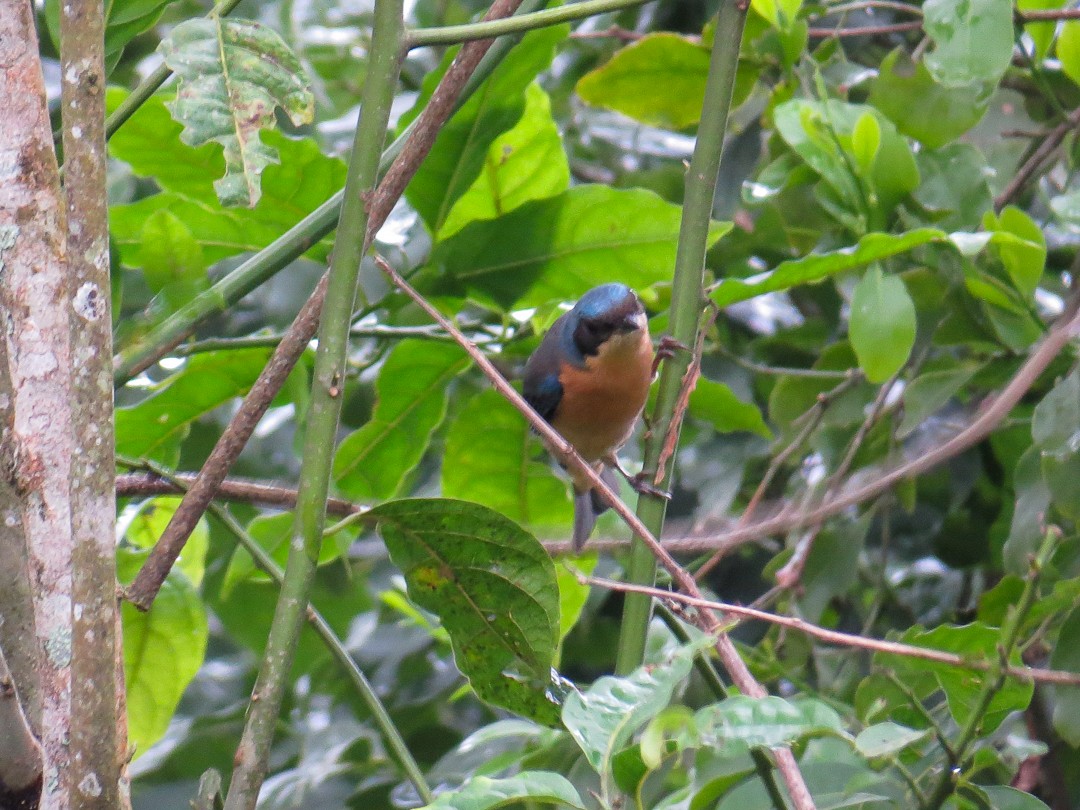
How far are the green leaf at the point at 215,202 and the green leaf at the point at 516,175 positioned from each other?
244 mm

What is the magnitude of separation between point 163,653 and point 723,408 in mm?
1222

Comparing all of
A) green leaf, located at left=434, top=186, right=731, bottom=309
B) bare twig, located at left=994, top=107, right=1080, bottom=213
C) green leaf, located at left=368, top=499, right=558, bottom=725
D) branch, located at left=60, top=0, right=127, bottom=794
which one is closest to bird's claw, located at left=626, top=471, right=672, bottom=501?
green leaf, located at left=368, top=499, right=558, bottom=725

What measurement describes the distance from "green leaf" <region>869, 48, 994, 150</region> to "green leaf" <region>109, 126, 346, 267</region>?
116 centimetres

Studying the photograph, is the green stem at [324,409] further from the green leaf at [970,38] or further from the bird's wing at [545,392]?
the bird's wing at [545,392]

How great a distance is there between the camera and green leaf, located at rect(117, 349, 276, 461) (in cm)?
212

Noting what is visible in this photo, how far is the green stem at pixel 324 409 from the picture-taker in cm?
118

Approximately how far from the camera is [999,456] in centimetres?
288

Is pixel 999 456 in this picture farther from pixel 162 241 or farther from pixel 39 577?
pixel 39 577

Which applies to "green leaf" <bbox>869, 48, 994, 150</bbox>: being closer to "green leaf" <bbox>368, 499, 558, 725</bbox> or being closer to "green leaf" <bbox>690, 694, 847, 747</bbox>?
"green leaf" <bbox>368, 499, 558, 725</bbox>

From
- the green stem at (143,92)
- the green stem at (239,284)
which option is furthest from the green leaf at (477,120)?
the green stem at (143,92)

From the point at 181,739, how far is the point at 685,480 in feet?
6.09

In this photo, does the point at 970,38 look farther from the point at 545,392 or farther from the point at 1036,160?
the point at 545,392

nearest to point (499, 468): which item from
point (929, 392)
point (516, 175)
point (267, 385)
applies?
point (516, 175)

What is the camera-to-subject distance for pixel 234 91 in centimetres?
148
